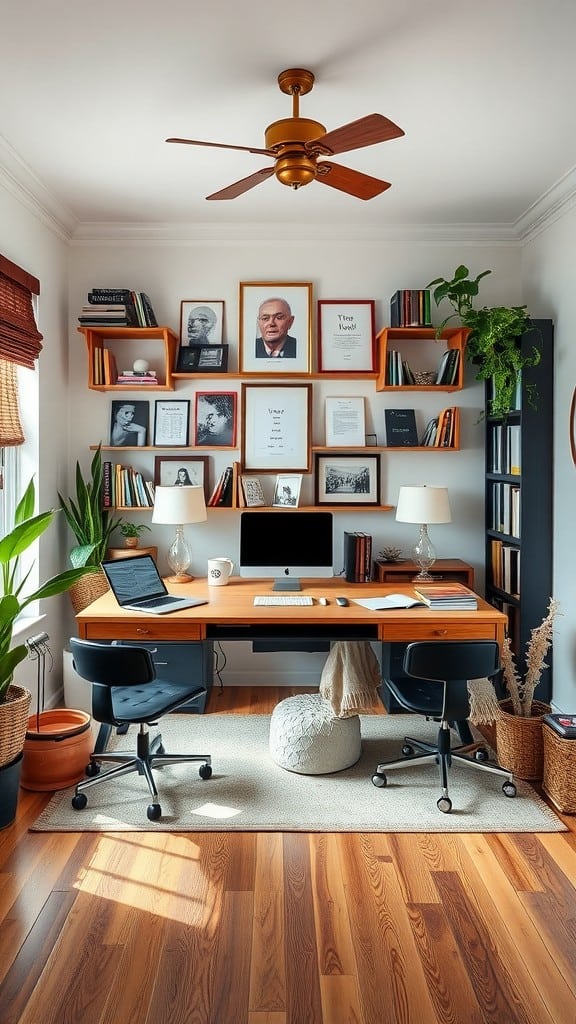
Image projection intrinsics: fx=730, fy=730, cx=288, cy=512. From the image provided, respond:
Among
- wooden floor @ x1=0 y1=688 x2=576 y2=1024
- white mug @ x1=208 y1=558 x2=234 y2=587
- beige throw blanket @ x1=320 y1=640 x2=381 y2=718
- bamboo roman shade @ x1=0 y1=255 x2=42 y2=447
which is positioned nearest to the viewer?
wooden floor @ x1=0 y1=688 x2=576 y2=1024

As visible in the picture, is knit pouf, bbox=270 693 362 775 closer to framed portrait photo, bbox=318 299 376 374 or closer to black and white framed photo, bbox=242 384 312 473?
black and white framed photo, bbox=242 384 312 473

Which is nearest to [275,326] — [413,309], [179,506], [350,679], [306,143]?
[413,309]

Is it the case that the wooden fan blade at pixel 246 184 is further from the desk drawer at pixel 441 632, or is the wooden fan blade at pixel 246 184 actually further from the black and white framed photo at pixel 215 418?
the desk drawer at pixel 441 632

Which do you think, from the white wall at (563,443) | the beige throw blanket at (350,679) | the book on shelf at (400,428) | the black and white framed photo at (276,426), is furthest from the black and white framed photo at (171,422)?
the white wall at (563,443)

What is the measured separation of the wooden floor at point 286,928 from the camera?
5.99 ft

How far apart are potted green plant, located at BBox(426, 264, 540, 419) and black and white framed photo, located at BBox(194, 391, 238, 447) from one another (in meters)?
1.26

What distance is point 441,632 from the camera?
3.18 meters

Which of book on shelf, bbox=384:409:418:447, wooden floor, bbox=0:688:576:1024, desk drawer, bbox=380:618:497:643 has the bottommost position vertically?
wooden floor, bbox=0:688:576:1024

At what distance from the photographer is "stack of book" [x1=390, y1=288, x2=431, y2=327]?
13.1 ft

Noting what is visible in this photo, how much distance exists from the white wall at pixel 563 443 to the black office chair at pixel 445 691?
780 millimetres

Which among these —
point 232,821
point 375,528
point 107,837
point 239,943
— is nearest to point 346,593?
point 375,528

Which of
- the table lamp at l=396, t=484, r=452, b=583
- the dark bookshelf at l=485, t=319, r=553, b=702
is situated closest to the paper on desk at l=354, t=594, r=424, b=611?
the table lamp at l=396, t=484, r=452, b=583

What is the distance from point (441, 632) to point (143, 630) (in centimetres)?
129

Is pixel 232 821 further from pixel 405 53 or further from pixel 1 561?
pixel 405 53
